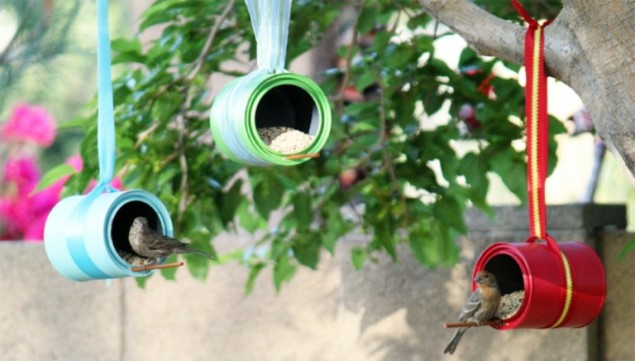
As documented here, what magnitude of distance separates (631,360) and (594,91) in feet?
7.40

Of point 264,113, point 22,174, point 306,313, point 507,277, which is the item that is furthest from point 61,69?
point 507,277

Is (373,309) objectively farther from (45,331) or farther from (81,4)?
(81,4)

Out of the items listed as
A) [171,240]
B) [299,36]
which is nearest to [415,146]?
[299,36]

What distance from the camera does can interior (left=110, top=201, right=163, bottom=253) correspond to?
3.14 metres

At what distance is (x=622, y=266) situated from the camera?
15.4ft

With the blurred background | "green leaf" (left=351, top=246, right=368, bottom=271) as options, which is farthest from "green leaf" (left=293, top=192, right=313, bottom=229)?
the blurred background

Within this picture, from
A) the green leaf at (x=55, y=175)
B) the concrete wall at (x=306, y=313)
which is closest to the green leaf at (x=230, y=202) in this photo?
the green leaf at (x=55, y=175)

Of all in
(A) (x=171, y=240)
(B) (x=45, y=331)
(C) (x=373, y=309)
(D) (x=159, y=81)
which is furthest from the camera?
(B) (x=45, y=331)

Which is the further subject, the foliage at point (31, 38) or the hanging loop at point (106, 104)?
the foliage at point (31, 38)

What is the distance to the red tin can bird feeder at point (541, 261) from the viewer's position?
2.78m

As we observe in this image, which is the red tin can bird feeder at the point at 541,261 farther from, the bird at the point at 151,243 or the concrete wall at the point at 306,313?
the concrete wall at the point at 306,313

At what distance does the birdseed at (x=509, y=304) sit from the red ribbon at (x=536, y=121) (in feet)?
0.64

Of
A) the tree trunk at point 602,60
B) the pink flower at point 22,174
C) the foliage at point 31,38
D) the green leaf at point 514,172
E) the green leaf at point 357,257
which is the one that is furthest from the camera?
the foliage at point 31,38

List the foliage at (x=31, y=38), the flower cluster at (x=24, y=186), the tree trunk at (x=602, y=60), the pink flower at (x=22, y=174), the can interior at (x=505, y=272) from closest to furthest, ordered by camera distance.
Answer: the tree trunk at (x=602, y=60), the can interior at (x=505, y=272), the flower cluster at (x=24, y=186), the pink flower at (x=22, y=174), the foliage at (x=31, y=38)
